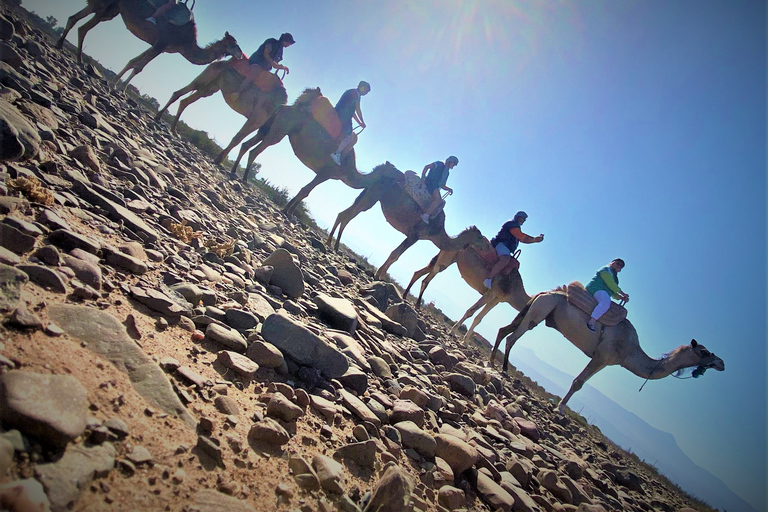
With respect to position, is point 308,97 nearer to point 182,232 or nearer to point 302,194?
point 302,194

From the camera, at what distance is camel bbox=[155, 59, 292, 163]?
38.9 feet

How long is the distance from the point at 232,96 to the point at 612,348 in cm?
1458

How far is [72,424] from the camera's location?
1.16 m

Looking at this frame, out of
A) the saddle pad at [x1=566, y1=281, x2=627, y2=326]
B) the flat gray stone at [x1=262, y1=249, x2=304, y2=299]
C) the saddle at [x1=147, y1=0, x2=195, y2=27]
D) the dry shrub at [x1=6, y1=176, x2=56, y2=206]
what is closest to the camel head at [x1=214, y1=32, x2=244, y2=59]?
the saddle at [x1=147, y1=0, x2=195, y2=27]

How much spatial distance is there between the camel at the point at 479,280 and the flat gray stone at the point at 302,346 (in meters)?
9.60

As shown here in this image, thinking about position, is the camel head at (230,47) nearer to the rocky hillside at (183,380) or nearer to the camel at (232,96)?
the camel at (232,96)

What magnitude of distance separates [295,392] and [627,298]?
9.95 meters

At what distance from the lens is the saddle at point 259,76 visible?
11.8 m

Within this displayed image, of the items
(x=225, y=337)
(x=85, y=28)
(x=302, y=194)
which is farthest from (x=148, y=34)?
(x=225, y=337)

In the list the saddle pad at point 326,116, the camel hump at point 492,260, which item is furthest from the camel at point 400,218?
the saddle pad at point 326,116

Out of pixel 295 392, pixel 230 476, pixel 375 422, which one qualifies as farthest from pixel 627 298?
pixel 230 476

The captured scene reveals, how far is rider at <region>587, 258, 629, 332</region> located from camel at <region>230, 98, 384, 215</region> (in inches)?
279

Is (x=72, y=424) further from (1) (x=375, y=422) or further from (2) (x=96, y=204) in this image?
(2) (x=96, y=204)

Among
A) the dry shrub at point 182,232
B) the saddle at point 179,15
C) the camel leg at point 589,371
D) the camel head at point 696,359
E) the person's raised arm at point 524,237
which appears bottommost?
the dry shrub at point 182,232
